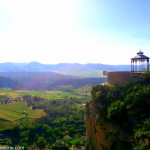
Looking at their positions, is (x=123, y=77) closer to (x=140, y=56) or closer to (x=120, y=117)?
(x=140, y=56)

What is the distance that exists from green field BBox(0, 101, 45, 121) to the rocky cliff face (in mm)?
47459

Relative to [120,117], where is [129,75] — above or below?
above

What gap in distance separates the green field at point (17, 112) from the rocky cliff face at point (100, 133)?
47.5 metres

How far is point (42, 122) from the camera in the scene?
206 feet

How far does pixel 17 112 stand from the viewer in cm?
7481

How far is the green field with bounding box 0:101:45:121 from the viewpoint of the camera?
223 feet

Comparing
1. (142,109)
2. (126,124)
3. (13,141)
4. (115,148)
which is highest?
(142,109)

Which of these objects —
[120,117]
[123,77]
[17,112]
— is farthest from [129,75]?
[17,112]

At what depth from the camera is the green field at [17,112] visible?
68.0m

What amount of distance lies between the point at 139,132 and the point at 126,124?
2.80 m

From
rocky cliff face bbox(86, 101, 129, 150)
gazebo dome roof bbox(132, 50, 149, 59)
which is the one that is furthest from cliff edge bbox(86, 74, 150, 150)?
gazebo dome roof bbox(132, 50, 149, 59)

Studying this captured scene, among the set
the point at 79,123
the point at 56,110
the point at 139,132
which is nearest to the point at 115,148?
the point at 139,132

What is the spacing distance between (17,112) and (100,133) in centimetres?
5878

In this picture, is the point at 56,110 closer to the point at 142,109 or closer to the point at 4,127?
the point at 4,127
